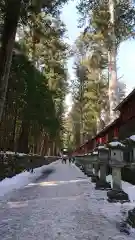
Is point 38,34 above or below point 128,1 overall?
below

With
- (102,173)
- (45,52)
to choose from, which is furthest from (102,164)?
(45,52)

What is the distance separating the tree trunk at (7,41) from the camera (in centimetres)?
1224

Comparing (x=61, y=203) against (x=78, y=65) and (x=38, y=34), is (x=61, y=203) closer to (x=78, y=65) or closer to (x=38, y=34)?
(x=38, y=34)

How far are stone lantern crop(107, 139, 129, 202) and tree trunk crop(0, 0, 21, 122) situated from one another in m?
6.01

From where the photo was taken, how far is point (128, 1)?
869 inches

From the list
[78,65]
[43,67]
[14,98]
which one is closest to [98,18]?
[14,98]

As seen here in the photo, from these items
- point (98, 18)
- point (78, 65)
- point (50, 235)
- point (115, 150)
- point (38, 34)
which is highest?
point (78, 65)

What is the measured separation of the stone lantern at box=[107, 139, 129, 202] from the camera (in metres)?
6.84

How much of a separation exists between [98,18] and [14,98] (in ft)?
23.0

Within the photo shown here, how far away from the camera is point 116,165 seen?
7094 millimetres

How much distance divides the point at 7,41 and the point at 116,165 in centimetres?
705

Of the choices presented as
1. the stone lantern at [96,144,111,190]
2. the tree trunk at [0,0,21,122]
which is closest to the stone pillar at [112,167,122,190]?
the stone lantern at [96,144,111,190]

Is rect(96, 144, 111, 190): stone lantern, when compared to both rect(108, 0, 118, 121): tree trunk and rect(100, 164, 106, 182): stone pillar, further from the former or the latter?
rect(108, 0, 118, 121): tree trunk

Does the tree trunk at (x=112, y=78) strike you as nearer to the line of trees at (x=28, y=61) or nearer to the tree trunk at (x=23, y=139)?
the line of trees at (x=28, y=61)
